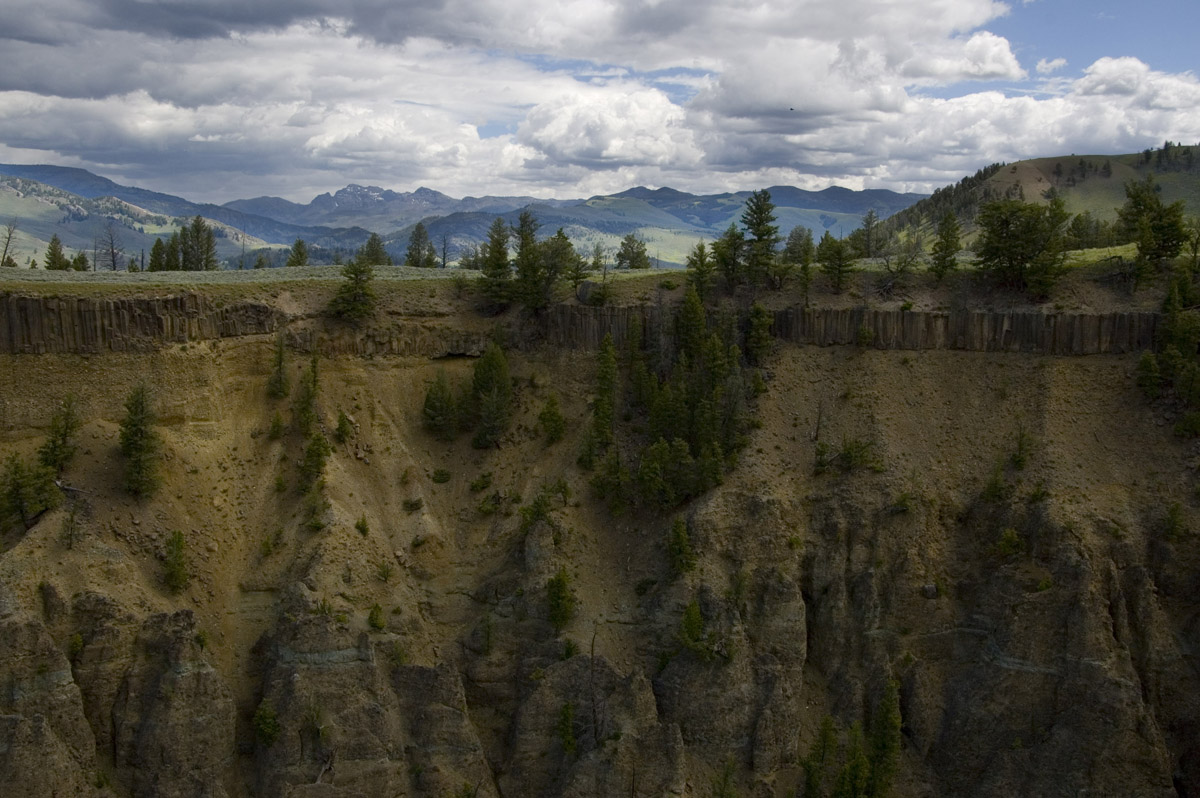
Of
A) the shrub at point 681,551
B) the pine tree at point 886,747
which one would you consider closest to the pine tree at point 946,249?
the shrub at point 681,551

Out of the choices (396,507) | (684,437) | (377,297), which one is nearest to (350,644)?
(396,507)

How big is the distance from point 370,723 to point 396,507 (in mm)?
15886

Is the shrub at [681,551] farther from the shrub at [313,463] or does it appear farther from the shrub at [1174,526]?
the shrub at [1174,526]

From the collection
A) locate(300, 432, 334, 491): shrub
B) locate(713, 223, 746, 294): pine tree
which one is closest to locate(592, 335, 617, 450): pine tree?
locate(713, 223, 746, 294): pine tree

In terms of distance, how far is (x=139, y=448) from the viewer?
54062 mm

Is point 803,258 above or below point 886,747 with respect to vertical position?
above

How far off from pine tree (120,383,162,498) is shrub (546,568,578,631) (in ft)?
87.7

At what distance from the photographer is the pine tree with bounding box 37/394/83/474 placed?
53.3 meters

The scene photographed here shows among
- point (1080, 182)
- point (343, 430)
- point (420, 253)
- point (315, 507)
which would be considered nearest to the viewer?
point (315, 507)

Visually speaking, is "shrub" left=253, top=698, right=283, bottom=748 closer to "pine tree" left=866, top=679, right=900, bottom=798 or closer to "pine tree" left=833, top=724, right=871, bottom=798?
"pine tree" left=833, top=724, right=871, bottom=798

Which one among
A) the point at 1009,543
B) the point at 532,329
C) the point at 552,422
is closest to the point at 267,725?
the point at 552,422

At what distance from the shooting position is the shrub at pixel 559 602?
53.2 metres

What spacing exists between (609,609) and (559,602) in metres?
4.13

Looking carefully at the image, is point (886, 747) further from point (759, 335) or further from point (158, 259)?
point (158, 259)
